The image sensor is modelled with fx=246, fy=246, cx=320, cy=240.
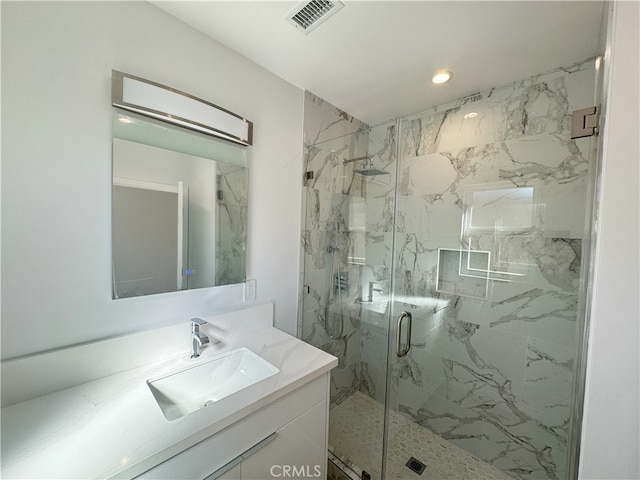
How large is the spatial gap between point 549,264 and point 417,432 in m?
1.55

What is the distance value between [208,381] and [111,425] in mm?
Answer: 414

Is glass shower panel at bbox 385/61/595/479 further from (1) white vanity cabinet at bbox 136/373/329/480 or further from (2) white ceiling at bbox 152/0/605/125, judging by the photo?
(1) white vanity cabinet at bbox 136/373/329/480

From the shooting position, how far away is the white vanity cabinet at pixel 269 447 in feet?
2.54

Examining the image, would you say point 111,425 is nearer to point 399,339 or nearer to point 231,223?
point 231,223

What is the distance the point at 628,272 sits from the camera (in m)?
0.61

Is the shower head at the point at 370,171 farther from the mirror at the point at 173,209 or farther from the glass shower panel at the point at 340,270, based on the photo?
the mirror at the point at 173,209

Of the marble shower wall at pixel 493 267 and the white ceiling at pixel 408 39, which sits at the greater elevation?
the white ceiling at pixel 408 39

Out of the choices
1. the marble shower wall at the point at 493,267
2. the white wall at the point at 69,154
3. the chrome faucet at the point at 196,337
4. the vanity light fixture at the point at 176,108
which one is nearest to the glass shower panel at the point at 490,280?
the marble shower wall at the point at 493,267

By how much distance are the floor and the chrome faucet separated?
1173 millimetres

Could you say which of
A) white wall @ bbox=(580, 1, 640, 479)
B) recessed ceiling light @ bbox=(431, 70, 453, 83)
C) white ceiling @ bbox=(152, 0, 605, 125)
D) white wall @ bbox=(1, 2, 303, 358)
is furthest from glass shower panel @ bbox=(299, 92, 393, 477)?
white wall @ bbox=(580, 1, 640, 479)

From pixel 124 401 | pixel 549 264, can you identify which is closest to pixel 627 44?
pixel 549 264

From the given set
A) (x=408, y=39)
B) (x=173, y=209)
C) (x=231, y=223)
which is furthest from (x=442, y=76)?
(x=173, y=209)

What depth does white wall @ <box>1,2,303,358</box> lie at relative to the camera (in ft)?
2.73

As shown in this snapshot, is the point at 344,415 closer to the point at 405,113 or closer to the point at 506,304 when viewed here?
the point at 506,304
